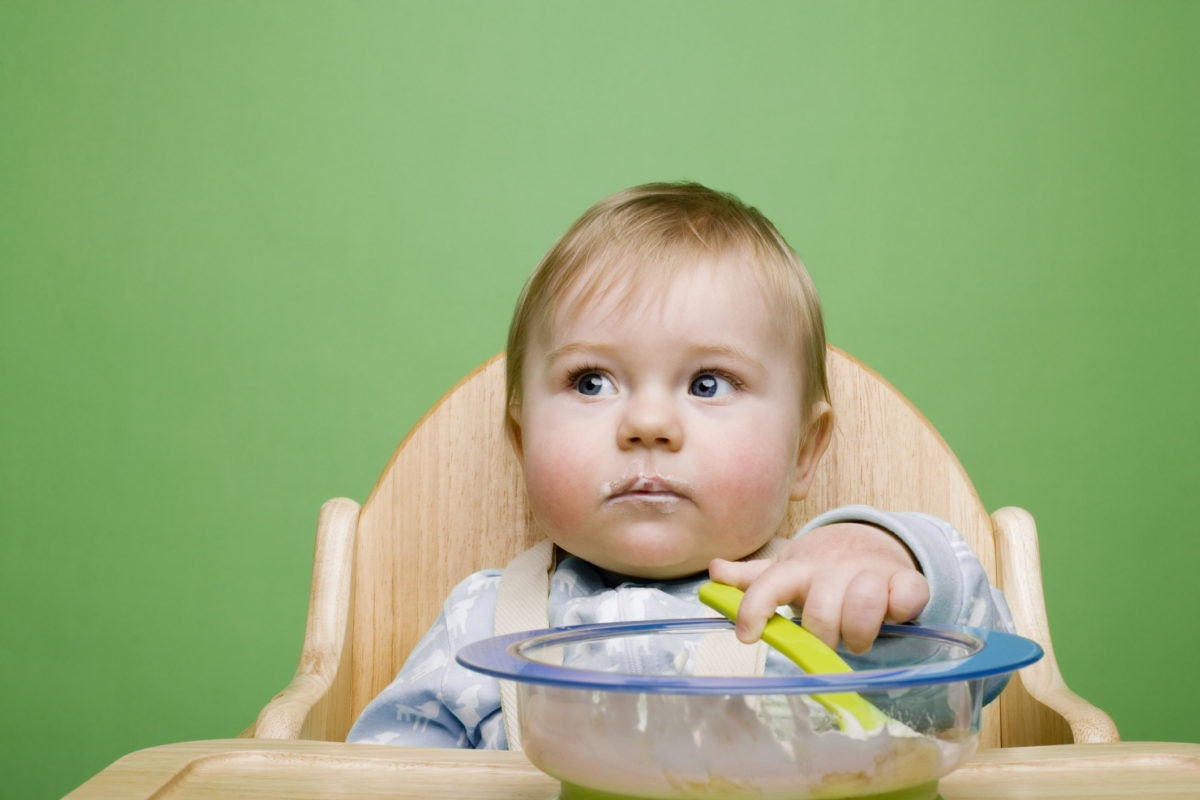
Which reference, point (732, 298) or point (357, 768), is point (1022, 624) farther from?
point (357, 768)

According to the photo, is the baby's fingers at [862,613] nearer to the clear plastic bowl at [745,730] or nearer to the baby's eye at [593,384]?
the clear plastic bowl at [745,730]

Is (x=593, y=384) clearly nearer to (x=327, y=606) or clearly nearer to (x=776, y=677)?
(x=327, y=606)

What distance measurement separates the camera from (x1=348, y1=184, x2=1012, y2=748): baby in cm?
69

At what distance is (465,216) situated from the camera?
4.50ft

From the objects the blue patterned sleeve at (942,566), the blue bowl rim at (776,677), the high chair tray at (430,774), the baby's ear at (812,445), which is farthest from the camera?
the baby's ear at (812,445)

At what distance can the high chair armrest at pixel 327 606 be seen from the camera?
2.44 ft

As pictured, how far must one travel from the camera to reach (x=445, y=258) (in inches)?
54.2

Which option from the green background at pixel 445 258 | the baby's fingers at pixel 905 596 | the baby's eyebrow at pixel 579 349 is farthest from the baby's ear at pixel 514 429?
the green background at pixel 445 258

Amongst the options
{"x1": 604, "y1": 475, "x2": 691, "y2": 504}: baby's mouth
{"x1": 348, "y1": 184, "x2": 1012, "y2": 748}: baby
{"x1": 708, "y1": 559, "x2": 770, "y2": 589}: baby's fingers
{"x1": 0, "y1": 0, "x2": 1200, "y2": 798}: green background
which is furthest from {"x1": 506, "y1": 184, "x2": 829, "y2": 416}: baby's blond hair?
{"x1": 0, "y1": 0, "x2": 1200, "y2": 798}: green background

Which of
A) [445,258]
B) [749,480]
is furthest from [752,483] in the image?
[445,258]

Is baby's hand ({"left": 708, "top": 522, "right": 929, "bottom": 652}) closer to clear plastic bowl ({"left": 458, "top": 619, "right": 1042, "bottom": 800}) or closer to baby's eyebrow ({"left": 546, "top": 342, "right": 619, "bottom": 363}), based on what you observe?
clear plastic bowl ({"left": 458, "top": 619, "right": 1042, "bottom": 800})

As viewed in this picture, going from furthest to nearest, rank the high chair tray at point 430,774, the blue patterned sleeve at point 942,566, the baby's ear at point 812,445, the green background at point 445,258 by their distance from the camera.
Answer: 1. the green background at point 445,258
2. the baby's ear at point 812,445
3. the blue patterned sleeve at point 942,566
4. the high chair tray at point 430,774

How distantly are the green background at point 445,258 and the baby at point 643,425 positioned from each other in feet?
1.98

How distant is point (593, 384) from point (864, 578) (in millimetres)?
323
